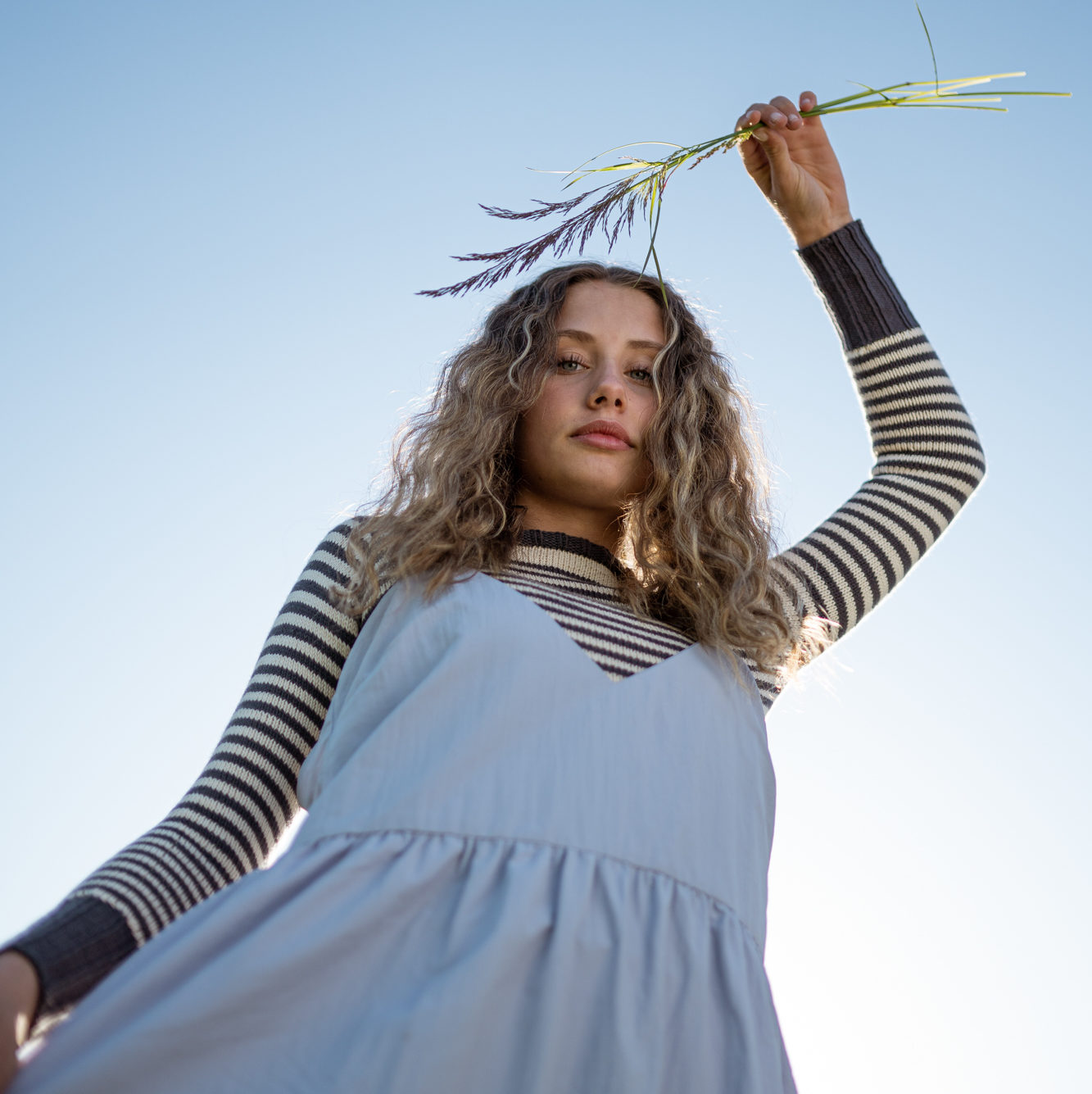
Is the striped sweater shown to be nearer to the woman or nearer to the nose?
the woman

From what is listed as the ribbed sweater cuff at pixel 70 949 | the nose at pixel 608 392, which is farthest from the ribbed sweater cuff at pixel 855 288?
the ribbed sweater cuff at pixel 70 949

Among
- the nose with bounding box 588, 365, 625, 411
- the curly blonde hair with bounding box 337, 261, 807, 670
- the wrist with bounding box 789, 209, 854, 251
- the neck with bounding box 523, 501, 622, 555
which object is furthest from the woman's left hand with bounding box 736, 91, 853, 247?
the neck with bounding box 523, 501, 622, 555

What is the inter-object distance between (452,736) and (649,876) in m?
0.31

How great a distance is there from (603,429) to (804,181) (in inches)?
26.3

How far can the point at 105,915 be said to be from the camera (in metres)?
1.21

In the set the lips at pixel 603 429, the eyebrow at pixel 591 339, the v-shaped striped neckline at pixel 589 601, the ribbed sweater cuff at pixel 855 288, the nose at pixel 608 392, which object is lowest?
the v-shaped striped neckline at pixel 589 601

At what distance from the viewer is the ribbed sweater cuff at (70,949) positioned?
3.62 ft

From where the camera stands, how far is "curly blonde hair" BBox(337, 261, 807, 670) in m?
1.68

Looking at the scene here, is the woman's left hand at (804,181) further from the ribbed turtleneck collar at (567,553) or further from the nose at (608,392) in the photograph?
the ribbed turtleneck collar at (567,553)

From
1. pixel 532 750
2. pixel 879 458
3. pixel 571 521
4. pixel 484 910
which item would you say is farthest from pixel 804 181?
pixel 484 910

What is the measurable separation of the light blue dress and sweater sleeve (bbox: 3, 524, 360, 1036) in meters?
0.10

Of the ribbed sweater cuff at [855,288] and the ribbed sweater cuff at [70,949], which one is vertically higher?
the ribbed sweater cuff at [855,288]

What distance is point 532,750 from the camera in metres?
1.31

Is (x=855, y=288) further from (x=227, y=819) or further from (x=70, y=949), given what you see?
(x=70, y=949)
